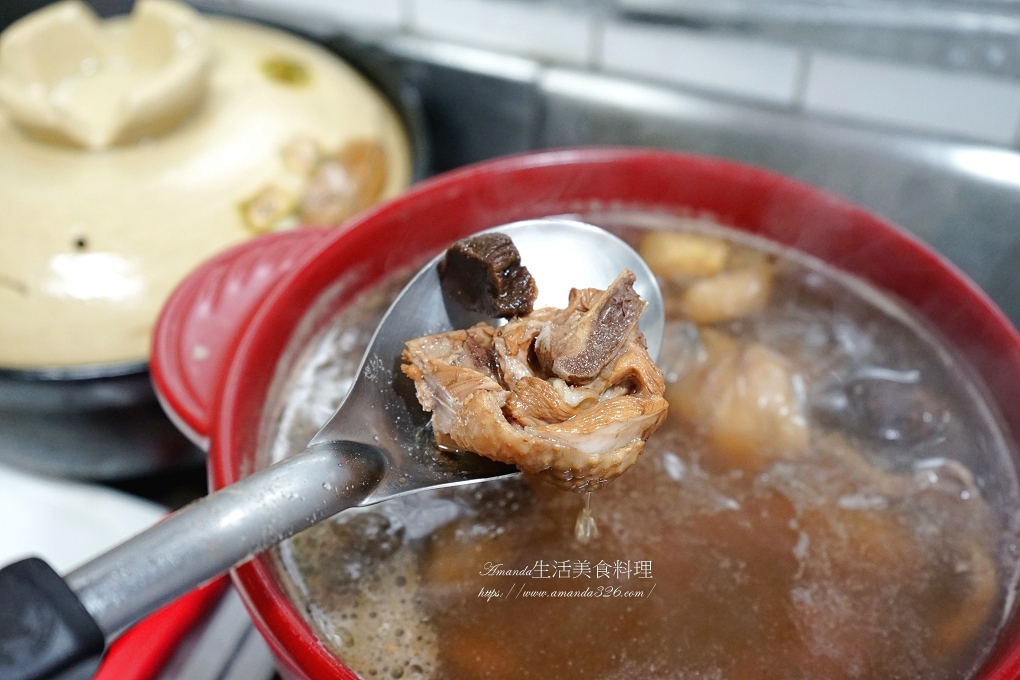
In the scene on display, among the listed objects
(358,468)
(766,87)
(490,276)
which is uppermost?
(766,87)

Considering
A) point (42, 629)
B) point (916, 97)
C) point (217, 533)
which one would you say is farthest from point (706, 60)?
point (42, 629)

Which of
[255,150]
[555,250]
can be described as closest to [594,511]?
[555,250]

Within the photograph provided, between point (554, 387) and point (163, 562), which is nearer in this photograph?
point (163, 562)

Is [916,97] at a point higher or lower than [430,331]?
higher

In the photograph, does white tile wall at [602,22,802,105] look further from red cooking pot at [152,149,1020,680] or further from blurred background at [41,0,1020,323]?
red cooking pot at [152,149,1020,680]

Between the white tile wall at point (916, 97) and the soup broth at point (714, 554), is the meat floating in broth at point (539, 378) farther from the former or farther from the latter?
the white tile wall at point (916, 97)

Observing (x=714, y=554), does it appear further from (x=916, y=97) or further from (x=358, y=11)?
(x=358, y=11)
